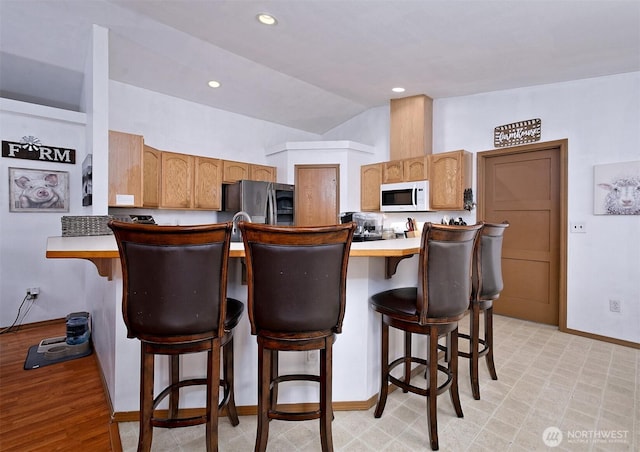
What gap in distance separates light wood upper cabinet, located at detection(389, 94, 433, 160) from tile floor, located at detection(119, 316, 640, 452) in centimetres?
282

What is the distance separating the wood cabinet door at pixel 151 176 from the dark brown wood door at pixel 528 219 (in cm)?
399

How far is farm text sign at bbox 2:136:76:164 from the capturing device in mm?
3295

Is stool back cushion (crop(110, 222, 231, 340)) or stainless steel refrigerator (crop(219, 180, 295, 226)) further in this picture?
stainless steel refrigerator (crop(219, 180, 295, 226))

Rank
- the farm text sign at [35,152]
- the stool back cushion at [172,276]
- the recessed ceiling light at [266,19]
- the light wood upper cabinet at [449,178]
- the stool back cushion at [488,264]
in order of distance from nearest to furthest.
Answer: the stool back cushion at [172,276], the stool back cushion at [488,264], the recessed ceiling light at [266,19], the farm text sign at [35,152], the light wood upper cabinet at [449,178]

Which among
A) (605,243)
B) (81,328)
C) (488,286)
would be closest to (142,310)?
(488,286)

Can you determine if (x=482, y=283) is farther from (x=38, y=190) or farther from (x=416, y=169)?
(x=38, y=190)

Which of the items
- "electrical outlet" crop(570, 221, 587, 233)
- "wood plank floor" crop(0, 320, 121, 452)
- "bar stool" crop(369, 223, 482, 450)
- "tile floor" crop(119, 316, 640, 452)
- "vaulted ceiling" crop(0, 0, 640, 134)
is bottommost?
"wood plank floor" crop(0, 320, 121, 452)

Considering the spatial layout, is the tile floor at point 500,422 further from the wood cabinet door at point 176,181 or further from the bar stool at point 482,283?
the wood cabinet door at point 176,181

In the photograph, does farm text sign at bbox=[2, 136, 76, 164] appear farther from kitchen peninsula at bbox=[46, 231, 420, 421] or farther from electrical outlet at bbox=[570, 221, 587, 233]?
electrical outlet at bbox=[570, 221, 587, 233]

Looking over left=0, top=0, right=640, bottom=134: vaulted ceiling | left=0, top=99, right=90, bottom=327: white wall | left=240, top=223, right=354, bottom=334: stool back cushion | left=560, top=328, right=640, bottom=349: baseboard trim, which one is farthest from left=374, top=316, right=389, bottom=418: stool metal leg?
left=0, top=99, right=90, bottom=327: white wall

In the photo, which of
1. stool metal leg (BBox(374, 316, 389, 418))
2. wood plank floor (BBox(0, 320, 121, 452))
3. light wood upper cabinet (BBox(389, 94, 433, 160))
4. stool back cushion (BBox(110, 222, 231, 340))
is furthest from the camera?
light wood upper cabinet (BBox(389, 94, 433, 160))

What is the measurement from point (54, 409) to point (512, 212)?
4620 millimetres

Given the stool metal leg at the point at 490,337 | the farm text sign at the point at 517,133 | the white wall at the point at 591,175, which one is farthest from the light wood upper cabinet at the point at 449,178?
the stool metal leg at the point at 490,337

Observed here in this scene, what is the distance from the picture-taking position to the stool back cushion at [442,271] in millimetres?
1494
